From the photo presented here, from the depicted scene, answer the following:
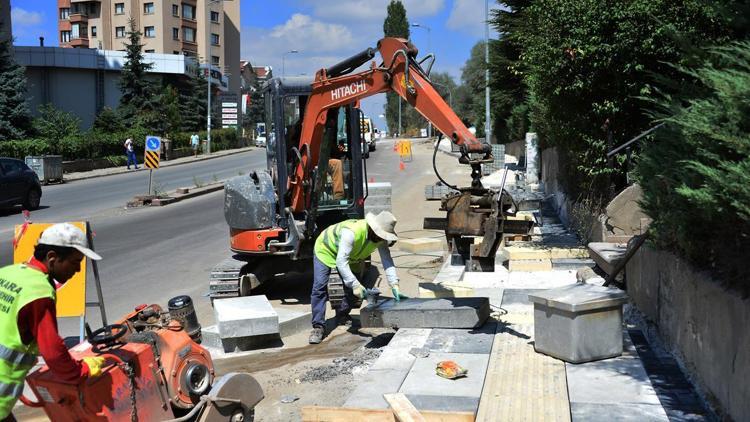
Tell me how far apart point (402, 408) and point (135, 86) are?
52239 millimetres

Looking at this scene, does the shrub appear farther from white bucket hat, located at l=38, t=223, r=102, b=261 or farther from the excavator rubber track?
the excavator rubber track

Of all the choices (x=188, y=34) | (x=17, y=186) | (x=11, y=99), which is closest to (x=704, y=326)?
(x=17, y=186)

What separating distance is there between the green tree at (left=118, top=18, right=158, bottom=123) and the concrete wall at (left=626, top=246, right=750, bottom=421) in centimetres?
4901

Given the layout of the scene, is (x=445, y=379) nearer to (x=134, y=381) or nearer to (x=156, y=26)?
(x=134, y=381)

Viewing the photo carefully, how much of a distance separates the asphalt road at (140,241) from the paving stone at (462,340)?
141 inches

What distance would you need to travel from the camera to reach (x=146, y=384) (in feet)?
15.8

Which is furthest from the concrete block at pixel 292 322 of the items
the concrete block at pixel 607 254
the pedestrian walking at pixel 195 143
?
the pedestrian walking at pixel 195 143

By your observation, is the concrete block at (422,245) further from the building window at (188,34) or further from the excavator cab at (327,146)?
the building window at (188,34)

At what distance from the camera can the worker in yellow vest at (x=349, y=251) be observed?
8.13m

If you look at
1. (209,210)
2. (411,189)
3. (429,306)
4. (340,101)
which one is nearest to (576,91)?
(340,101)

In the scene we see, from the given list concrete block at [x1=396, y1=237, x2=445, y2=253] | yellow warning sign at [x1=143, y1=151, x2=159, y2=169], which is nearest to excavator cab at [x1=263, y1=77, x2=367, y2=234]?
concrete block at [x1=396, y1=237, x2=445, y2=253]

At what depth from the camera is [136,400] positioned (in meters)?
4.70

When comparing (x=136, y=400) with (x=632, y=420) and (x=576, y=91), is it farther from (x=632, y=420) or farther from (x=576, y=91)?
(x=576, y=91)

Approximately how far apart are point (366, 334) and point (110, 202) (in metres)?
18.3
